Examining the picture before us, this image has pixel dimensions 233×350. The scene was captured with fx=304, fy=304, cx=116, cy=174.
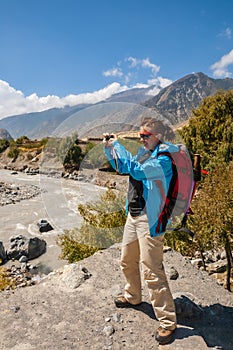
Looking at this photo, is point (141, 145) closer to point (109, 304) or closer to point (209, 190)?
point (109, 304)

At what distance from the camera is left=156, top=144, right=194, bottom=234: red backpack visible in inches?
131

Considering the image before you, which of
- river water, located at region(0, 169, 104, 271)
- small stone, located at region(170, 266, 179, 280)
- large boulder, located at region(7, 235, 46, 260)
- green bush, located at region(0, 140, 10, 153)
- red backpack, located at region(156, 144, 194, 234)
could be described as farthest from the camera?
green bush, located at region(0, 140, 10, 153)

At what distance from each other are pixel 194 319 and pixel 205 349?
63 cm

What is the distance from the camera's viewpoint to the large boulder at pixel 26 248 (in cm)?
1391

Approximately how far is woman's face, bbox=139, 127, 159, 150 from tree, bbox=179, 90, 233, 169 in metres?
18.1

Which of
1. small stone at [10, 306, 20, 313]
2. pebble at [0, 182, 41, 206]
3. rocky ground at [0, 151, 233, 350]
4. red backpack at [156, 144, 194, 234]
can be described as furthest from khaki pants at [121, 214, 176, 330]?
pebble at [0, 182, 41, 206]

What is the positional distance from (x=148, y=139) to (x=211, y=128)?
21.1 meters

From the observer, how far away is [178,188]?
340 centimetres

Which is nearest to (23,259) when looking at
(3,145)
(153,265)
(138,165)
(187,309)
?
(187,309)

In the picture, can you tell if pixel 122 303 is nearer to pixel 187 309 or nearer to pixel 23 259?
pixel 187 309

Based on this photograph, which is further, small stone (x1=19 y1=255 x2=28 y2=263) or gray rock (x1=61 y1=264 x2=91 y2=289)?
small stone (x1=19 y1=255 x2=28 y2=263)

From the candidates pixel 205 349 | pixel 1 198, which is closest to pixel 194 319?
pixel 205 349

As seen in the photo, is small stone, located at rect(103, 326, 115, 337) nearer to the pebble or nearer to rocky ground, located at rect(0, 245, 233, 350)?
rocky ground, located at rect(0, 245, 233, 350)

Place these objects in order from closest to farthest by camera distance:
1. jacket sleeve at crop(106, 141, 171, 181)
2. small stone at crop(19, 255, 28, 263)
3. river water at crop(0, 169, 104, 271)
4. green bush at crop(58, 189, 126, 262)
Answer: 1. jacket sleeve at crop(106, 141, 171, 181)
2. green bush at crop(58, 189, 126, 262)
3. river water at crop(0, 169, 104, 271)
4. small stone at crop(19, 255, 28, 263)
